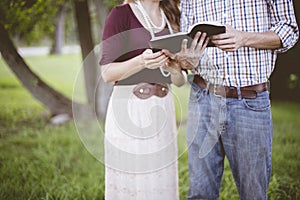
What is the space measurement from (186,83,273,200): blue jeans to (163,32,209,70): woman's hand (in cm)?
16

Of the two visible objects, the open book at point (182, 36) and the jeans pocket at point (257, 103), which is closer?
the open book at point (182, 36)

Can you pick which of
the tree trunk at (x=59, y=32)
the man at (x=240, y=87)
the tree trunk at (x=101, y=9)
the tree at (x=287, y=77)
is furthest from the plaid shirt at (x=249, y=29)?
the tree trunk at (x=59, y=32)

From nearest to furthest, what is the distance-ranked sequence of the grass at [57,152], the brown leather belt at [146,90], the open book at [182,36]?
the open book at [182,36], the brown leather belt at [146,90], the grass at [57,152]

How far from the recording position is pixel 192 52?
1523mm

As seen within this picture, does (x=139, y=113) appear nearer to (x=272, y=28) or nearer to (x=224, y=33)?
(x=224, y=33)

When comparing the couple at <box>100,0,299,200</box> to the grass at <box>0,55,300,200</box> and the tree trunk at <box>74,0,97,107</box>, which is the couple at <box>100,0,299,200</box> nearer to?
the grass at <box>0,55,300,200</box>

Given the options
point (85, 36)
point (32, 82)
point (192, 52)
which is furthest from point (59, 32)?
point (192, 52)

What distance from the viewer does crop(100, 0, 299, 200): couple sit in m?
1.54

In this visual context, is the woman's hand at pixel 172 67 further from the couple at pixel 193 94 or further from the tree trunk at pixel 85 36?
the tree trunk at pixel 85 36

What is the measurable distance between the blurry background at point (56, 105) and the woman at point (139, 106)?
0.43 m

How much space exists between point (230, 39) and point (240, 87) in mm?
228

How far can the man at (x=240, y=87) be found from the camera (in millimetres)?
1512

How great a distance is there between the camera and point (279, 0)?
1.49 metres

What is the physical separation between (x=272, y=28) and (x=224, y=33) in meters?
0.22
